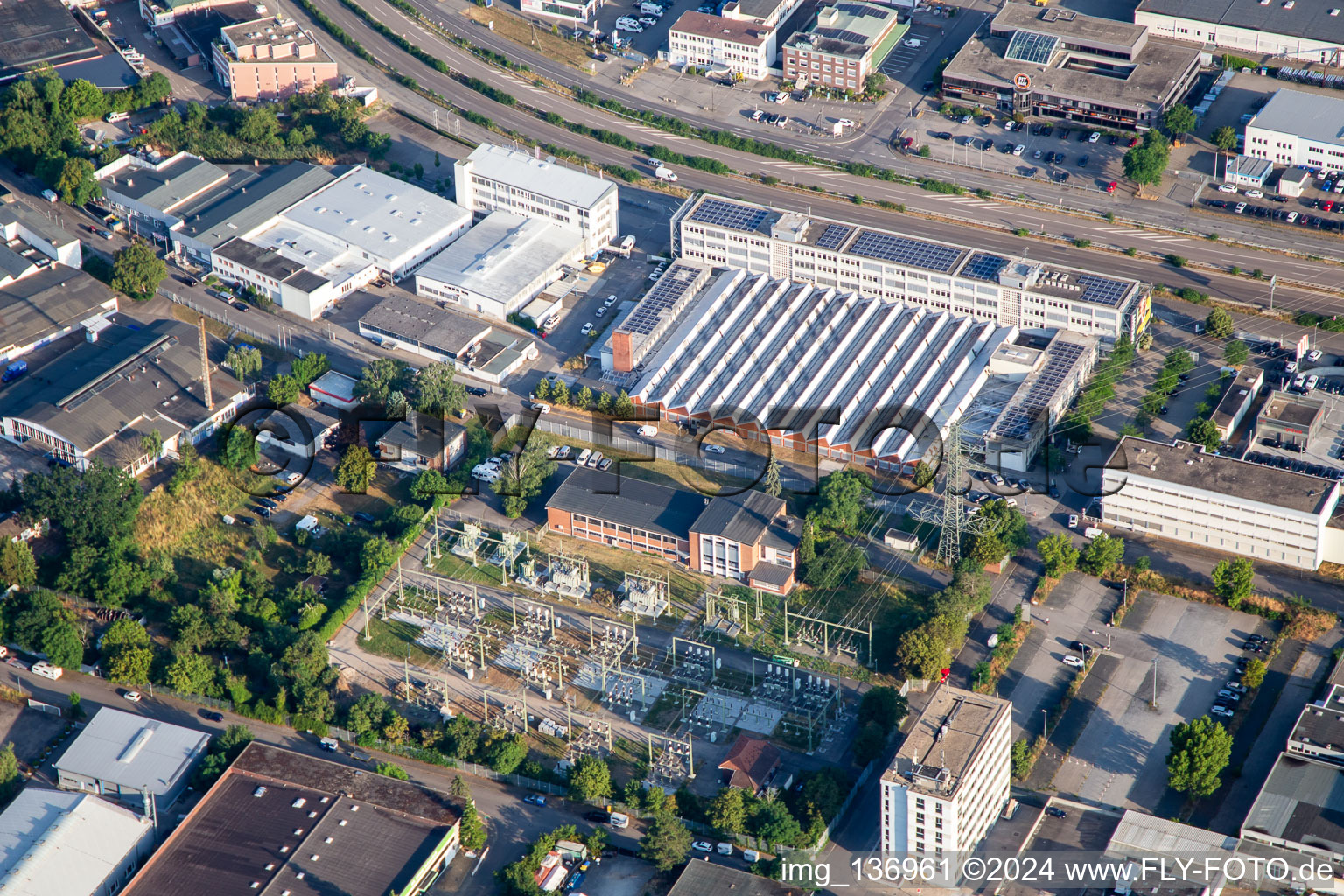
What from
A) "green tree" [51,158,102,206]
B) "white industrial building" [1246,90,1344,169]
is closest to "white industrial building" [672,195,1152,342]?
"white industrial building" [1246,90,1344,169]

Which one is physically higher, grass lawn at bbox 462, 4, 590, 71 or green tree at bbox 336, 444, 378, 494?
grass lawn at bbox 462, 4, 590, 71

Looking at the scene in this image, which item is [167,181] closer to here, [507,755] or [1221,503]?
[507,755]

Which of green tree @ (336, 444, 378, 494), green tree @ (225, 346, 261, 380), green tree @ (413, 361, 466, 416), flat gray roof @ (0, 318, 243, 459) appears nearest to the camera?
green tree @ (336, 444, 378, 494)

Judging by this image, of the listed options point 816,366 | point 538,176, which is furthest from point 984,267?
point 538,176

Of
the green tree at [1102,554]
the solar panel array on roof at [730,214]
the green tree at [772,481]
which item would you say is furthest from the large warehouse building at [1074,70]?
the green tree at [772,481]

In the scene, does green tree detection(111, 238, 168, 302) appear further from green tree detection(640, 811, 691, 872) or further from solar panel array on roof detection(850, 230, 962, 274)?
green tree detection(640, 811, 691, 872)

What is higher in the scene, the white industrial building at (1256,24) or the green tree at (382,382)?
the white industrial building at (1256,24)

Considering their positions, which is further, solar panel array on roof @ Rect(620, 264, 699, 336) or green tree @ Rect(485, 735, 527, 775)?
solar panel array on roof @ Rect(620, 264, 699, 336)

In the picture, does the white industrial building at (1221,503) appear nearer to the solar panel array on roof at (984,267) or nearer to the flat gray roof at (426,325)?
the solar panel array on roof at (984,267)
